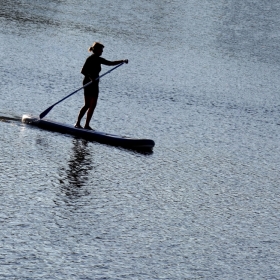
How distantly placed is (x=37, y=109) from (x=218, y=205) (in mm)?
7469

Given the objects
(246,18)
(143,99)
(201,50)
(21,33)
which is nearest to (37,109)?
(143,99)

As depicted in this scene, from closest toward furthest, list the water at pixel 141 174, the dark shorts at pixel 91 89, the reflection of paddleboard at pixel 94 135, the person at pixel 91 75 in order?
the water at pixel 141 174 < the reflection of paddleboard at pixel 94 135 < the person at pixel 91 75 < the dark shorts at pixel 91 89

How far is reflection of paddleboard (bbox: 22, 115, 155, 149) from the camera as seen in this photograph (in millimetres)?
16000

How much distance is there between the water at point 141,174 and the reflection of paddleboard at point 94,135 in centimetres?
25

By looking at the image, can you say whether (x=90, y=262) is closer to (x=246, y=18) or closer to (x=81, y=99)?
(x=81, y=99)

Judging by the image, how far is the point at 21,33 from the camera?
3631 cm

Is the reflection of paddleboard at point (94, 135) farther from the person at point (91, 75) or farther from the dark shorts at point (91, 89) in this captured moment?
the dark shorts at point (91, 89)

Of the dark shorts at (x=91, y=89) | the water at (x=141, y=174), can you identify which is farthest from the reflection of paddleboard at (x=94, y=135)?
the dark shorts at (x=91, y=89)

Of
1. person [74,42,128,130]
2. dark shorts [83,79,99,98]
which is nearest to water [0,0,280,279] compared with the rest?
person [74,42,128,130]

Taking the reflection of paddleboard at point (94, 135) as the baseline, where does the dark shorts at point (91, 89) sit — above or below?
above

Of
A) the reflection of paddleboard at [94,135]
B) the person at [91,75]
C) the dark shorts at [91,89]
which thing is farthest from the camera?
the dark shorts at [91,89]

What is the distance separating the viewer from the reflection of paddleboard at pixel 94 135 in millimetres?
16000

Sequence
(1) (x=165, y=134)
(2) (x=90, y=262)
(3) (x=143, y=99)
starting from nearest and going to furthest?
(2) (x=90, y=262) < (1) (x=165, y=134) < (3) (x=143, y=99)

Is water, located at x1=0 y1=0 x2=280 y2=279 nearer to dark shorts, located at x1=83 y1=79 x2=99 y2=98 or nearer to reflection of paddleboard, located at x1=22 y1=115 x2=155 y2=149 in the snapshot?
reflection of paddleboard, located at x1=22 y1=115 x2=155 y2=149
